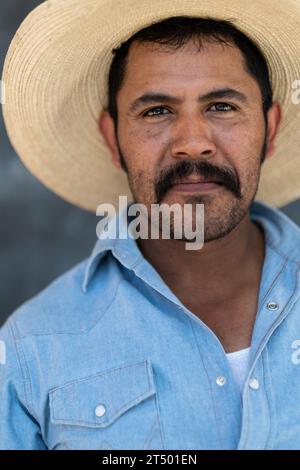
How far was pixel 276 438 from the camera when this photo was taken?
194 cm

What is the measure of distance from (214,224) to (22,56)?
589 mm

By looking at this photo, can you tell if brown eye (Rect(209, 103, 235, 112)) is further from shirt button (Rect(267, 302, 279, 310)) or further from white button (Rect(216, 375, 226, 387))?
white button (Rect(216, 375, 226, 387))

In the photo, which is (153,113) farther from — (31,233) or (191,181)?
(31,233)

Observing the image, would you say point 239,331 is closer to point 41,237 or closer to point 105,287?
point 105,287

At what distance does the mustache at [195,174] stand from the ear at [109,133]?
0.24 metres

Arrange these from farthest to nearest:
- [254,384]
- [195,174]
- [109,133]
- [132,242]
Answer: [109,133], [132,242], [195,174], [254,384]

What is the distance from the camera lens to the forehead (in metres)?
2.06

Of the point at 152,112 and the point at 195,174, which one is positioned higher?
the point at 152,112

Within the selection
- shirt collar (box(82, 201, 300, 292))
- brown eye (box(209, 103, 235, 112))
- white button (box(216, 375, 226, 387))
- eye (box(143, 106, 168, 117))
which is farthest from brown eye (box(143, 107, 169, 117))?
white button (box(216, 375, 226, 387))

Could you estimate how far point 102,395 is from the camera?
202 cm

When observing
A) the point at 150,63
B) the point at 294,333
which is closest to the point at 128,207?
the point at 150,63

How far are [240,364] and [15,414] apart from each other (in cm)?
51

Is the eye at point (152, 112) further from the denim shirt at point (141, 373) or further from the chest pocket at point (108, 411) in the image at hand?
the chest pocket at point (108, 411)

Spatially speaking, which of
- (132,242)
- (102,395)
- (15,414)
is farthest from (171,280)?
(15,414)
